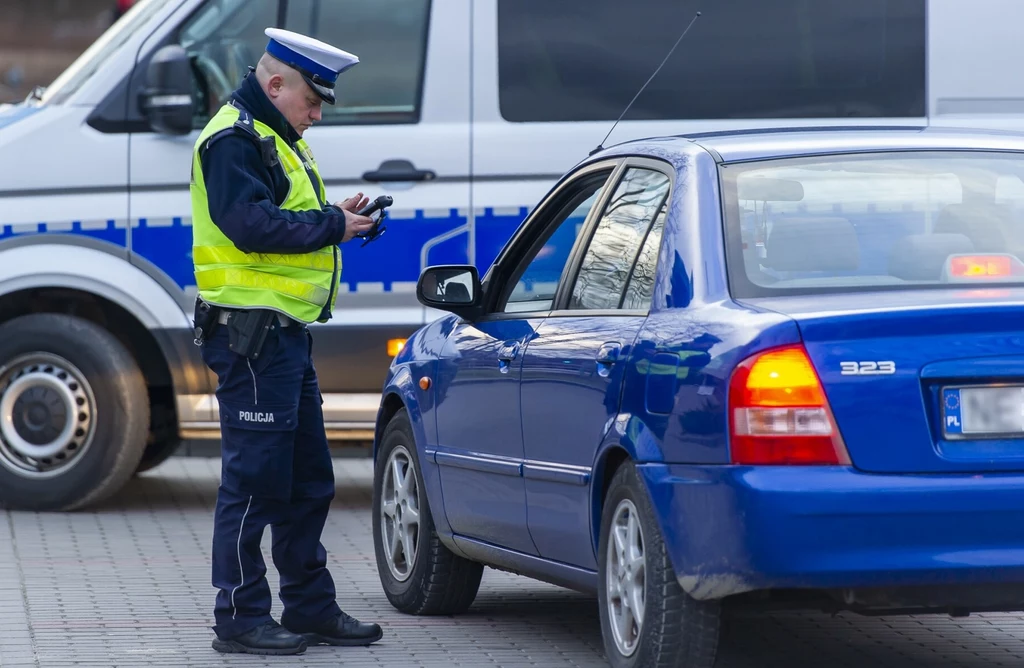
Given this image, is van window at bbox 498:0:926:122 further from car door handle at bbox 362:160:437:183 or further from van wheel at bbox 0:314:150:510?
van wheel at bbox 0:314:150:510

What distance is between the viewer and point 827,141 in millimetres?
5496

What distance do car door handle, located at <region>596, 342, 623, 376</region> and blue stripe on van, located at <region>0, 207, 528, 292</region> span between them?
4.11 m

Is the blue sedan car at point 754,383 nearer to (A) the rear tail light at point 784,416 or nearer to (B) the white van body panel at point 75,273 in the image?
(A) the rear tail light at point 784,416

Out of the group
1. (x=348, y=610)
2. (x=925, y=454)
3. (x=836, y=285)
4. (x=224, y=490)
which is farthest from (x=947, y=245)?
(x=348, y=610)

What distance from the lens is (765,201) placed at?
203 inches

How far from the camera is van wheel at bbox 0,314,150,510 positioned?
952 centimetres

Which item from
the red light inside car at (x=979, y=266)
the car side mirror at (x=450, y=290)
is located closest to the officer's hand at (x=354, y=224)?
the car side mirror at (x=450, y=290)

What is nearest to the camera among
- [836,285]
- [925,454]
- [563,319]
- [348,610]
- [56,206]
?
[925,454]

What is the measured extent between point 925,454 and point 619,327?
1.00 m

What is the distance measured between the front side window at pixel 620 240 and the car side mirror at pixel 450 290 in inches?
24.5

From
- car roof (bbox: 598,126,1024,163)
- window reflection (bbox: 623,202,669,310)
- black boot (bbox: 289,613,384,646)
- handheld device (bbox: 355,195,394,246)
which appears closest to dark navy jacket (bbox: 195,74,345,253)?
handheld device (bbox: 355,195,394,246)

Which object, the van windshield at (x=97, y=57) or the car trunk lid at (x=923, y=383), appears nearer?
the car trunk lid at (x=923, y=383)

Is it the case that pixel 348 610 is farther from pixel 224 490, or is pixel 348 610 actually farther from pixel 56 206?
pixel 56 206

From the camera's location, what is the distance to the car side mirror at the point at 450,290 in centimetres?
629
